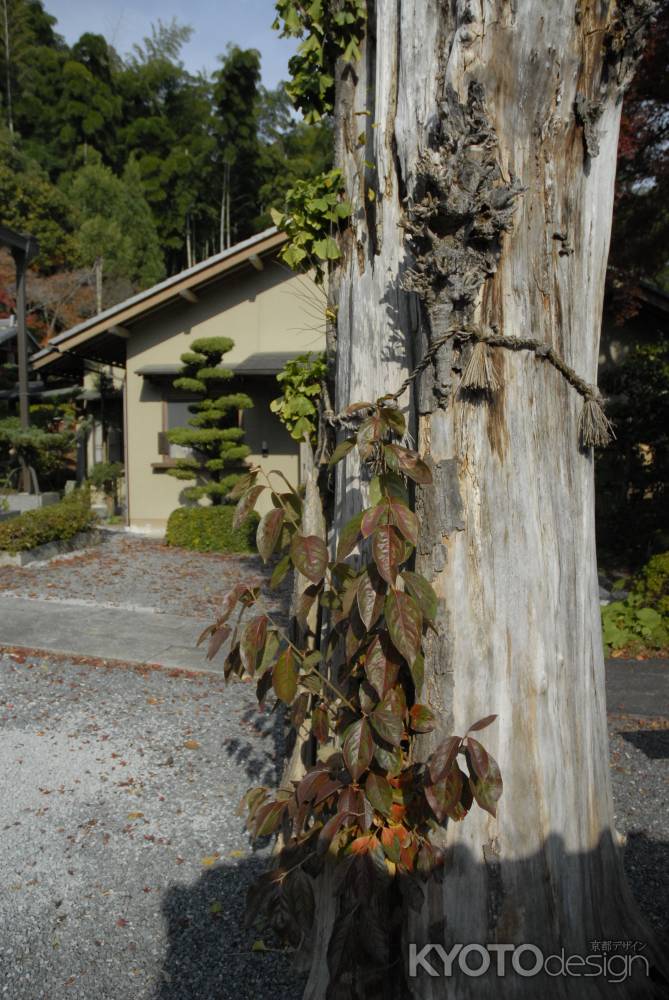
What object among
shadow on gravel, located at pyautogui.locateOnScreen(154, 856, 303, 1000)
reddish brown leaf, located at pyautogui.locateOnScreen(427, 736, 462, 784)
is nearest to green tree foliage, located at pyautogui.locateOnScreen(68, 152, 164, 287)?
shadow on gravel, located at pyautogui.locateOnScreen(154, 856, 303, 1000)

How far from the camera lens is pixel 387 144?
2.19 meters

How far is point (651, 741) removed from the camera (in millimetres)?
4680

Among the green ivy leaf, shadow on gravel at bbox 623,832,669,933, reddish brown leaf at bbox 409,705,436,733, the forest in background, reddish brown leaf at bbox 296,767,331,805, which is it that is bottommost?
shadow on gravel at bbox 623,832,669,933

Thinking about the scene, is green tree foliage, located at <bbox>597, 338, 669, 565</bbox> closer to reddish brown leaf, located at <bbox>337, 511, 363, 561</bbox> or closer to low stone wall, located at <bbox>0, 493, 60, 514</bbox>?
reddish brown leaf, located at <bbox>337, 511, 363, 561</bbox>

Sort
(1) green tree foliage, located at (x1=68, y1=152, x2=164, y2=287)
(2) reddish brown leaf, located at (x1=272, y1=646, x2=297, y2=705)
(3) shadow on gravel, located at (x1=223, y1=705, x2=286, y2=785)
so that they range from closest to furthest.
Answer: (2) reddish brown leaf, located at (x1=272, y1=646, x2=297, y2=705), (3) shadow on gravel, located at (x1=223, y1=705, x2=286, y2=785), (1) green tree foliage, located at (x1=68, y1=152, x2=164, y2=287)

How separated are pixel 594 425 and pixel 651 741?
3.55 metres

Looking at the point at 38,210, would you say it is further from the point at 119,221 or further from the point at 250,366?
the point at 250,366

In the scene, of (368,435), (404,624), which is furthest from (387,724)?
(368,435)

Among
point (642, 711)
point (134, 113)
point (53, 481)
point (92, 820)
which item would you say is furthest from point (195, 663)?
point (134, 113)

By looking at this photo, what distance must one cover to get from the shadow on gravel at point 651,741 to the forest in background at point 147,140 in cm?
2558

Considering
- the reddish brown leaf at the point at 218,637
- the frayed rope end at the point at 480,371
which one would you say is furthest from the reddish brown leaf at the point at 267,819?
the frayed rope end at the point at 480,371

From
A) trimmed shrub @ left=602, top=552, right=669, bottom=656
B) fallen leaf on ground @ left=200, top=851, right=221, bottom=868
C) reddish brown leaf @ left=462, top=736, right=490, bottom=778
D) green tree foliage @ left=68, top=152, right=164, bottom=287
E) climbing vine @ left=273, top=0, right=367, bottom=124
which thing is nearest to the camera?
reddish brown leaf @ left=462, top=736, right=490, bottom=778

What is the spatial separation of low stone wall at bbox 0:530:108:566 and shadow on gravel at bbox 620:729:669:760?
8.51m

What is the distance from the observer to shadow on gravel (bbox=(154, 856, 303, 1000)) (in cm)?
253
